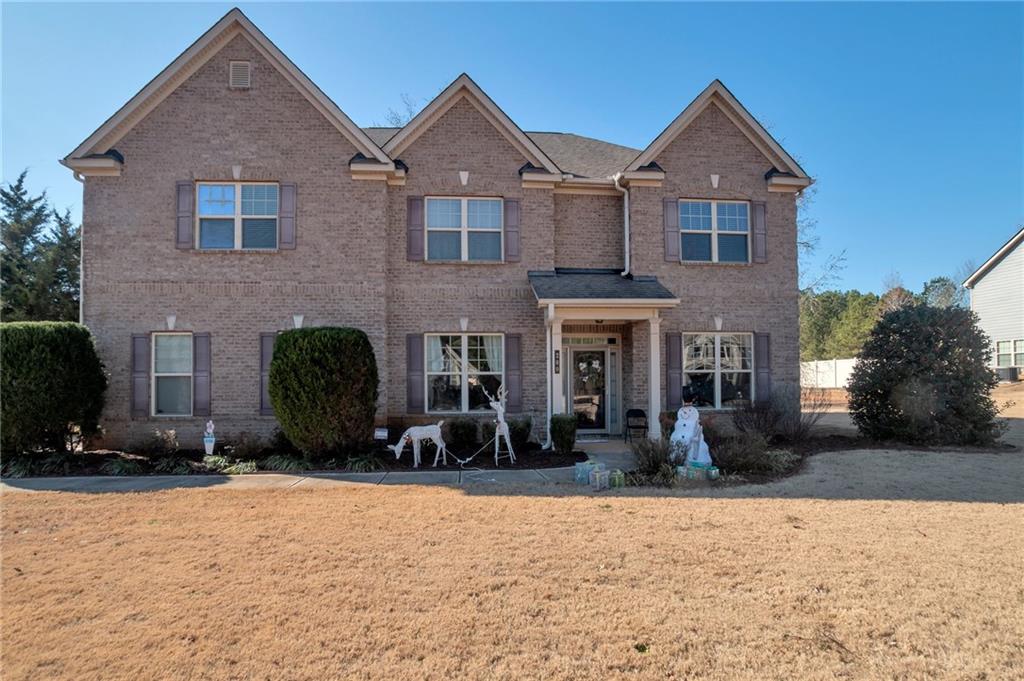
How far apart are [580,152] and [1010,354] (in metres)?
28.5

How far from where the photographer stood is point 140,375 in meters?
12.0

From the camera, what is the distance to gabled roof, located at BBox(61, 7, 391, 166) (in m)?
12.0

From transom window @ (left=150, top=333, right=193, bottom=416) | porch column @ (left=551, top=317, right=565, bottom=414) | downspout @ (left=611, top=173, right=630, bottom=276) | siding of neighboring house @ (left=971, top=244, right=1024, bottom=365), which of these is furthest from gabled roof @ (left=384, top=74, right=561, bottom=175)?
siding of neighboring house @ (left=971, top=244, right=1024, bottom=365)

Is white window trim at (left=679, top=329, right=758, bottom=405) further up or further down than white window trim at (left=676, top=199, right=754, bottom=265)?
further down

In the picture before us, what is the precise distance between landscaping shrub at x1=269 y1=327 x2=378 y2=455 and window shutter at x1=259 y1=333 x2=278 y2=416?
80.2 inches

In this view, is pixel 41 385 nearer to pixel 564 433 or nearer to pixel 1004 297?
pixel 564 433

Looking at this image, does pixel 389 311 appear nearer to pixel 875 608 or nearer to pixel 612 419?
pixel 612 419

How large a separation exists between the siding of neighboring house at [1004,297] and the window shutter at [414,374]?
1207 inches

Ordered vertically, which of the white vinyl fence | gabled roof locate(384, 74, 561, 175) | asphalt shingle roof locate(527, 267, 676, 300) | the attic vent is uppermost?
the attic vent

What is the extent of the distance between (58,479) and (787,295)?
49.4 ft

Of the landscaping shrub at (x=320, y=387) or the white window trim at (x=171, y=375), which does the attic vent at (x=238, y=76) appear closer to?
the white window trim at (x=171, y=375)

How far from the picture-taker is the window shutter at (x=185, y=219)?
1213 cm

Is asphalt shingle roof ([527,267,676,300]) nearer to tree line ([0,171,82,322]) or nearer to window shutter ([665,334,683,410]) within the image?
window shutter ([665,334,683,410])

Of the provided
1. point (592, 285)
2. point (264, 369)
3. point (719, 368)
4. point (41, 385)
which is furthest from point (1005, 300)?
point (41, 385)
